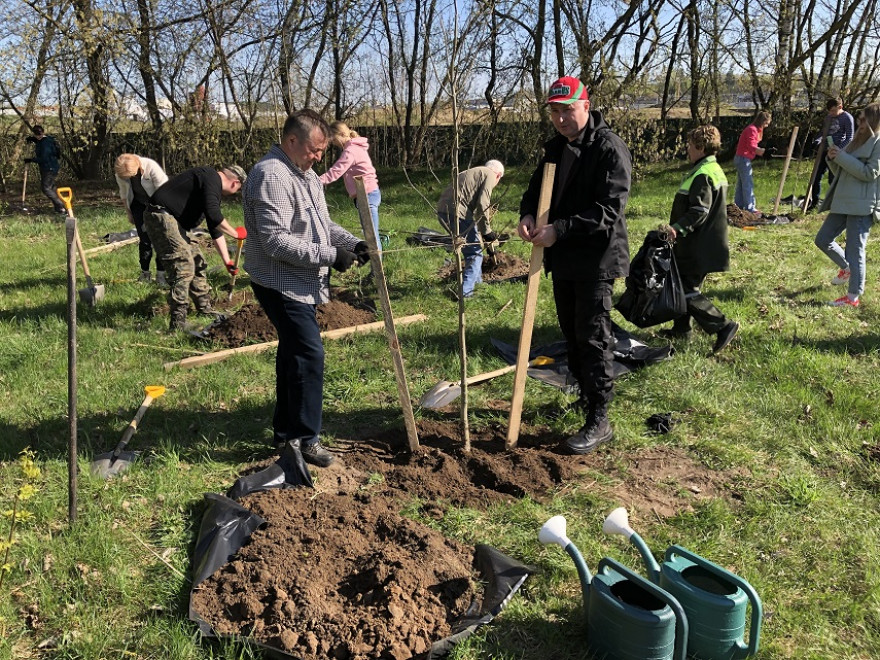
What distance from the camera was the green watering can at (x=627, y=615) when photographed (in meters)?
2.24

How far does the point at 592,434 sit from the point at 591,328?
0.68m

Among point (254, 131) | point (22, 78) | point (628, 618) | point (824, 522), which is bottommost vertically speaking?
point (824, 522)

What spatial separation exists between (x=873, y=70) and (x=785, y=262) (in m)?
9.21

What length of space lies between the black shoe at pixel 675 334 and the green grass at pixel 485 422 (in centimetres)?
14

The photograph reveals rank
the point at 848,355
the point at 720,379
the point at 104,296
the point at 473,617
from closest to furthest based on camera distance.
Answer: the point at 473,617, the point at 720,379, the point at 848,355, the point at 104,296

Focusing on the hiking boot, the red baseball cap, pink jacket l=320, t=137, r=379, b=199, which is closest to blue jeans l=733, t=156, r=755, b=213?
the hiking boot

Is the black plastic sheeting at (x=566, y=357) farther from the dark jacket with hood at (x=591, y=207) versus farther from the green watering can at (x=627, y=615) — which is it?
the green watering can at (x=627, y=615)

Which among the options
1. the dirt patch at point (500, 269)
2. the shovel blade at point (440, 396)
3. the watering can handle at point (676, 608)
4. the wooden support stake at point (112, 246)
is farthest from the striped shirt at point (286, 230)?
the wooden support stake at point (112, 246)

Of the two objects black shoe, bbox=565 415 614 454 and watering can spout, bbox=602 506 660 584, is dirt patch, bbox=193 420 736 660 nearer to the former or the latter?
black shoe, bbox=565 415 614 454

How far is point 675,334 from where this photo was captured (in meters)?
5.77

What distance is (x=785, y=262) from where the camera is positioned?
8.43m

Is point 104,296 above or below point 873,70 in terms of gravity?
below

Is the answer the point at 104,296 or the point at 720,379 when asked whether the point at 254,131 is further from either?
the point at 720,379

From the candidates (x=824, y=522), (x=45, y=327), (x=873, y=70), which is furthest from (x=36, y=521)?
(x=873, y=70)
